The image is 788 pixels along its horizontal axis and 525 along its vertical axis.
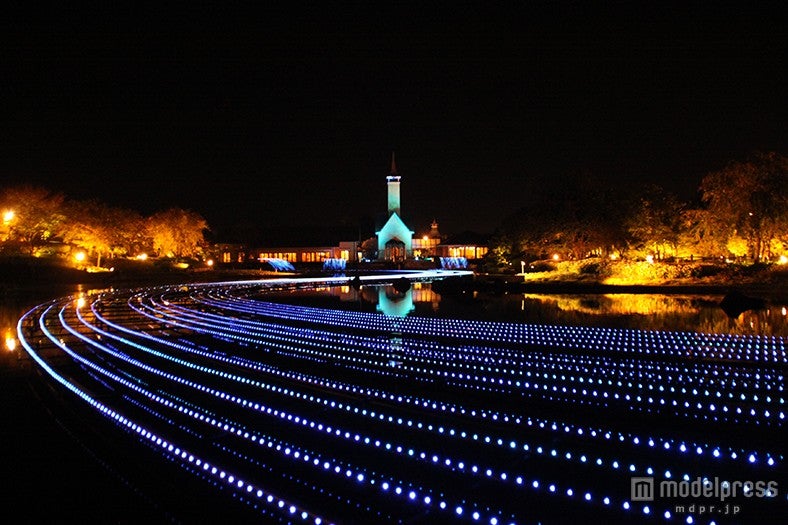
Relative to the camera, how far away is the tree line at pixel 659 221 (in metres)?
33.5

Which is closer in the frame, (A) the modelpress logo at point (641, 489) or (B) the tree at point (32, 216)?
(A) the modelpress logo at point (641, 489)

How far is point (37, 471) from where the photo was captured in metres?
5.75

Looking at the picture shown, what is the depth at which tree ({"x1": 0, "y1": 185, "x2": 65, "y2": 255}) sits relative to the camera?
1773 inches

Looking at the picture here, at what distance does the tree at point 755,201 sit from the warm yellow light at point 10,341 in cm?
3507

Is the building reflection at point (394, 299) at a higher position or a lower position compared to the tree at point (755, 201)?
lower

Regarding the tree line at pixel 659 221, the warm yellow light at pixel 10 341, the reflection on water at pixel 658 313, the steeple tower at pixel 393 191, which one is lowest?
the warm yellow light at pixel 10 341

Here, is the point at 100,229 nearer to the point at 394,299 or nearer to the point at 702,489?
the point at 394,299

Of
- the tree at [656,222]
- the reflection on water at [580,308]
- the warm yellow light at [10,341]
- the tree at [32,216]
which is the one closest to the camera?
the warm yellow light at [10,341]

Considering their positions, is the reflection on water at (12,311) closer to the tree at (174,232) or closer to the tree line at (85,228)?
the tree line at (85,228)

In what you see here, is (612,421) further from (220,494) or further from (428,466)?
(220,494)

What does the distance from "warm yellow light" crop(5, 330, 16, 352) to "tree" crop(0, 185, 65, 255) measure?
3478cm

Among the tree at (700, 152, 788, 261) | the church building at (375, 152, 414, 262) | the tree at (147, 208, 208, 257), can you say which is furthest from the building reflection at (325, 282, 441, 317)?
the church building at (375, 152, 414, 262)

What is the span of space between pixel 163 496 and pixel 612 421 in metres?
5.03

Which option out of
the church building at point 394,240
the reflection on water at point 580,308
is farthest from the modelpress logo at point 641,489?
the church building at point 394,240
